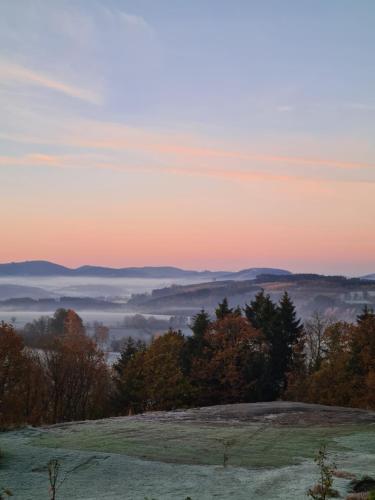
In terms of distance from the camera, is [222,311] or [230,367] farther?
[222,311]

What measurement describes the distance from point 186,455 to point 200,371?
42.7 m

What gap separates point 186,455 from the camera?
904 inches

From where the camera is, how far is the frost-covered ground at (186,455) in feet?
59.4

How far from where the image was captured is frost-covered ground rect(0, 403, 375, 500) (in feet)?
59.4

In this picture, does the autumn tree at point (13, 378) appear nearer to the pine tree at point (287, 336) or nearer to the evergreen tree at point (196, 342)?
the evergreen tree at point (196, 342)

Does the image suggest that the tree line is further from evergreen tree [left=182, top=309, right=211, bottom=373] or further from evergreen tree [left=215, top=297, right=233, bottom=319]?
evergreen tree [left=215, top=297, right=233, bottom=319]

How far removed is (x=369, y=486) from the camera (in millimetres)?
17469

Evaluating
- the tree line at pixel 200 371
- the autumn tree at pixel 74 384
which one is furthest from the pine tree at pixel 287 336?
the autumn tree at pixel 74 384

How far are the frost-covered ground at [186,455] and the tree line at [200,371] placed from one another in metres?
24.7

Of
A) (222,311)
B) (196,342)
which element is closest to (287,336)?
(222,311)

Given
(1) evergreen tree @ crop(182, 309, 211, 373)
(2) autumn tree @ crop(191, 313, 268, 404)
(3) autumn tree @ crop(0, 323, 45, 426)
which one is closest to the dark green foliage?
(2) autumn tree @ crop(191, 313, 268, 404)

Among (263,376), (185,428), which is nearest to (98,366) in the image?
(263,376)

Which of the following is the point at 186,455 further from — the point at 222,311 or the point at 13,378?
the point at 222,311

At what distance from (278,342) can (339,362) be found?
42.7 ft
